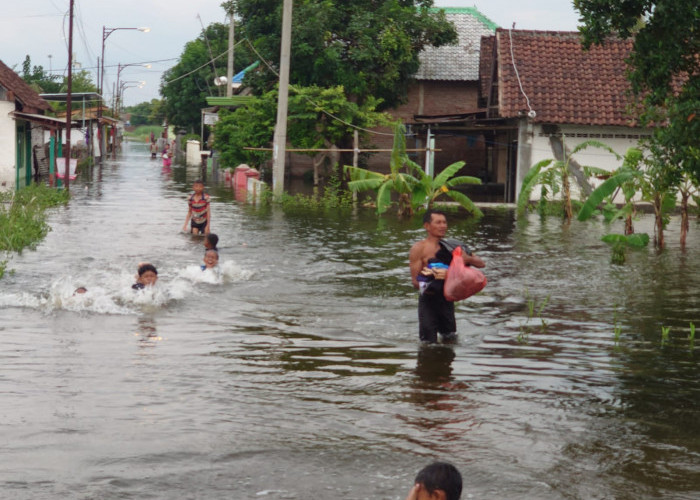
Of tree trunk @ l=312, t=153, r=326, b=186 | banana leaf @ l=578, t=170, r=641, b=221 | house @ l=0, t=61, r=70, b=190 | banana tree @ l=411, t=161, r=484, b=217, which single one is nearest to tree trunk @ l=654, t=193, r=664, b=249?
banana leaf @ l=578, t=170, r=641, b=221

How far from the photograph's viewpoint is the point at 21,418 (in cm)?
731

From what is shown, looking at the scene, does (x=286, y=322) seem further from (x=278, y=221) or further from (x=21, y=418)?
(x=278, y=221)

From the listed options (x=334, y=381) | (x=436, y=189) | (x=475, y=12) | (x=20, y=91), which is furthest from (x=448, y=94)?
(x=334, y=381)

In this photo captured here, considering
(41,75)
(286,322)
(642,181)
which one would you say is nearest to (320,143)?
(642,181)

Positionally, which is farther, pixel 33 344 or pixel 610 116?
pixel 610 116

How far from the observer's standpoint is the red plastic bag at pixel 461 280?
8.99m

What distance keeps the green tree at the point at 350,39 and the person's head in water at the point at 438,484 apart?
31990 millimetres

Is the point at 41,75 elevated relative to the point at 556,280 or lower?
elevated

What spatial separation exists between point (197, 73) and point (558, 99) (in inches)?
1803

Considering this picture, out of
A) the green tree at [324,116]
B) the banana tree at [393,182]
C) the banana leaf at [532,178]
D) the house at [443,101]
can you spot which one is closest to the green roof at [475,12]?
the house at [443,101]

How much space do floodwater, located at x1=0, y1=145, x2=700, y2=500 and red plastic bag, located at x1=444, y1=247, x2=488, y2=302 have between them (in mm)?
768

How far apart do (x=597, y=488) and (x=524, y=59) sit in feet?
86.3

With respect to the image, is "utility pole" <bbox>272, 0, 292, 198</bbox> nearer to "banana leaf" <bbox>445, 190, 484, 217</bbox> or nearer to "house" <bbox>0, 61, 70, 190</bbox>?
"banana leaf" <bbox>445, 190, 484, 217</bbox>

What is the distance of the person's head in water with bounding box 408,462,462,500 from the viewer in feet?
13.4
